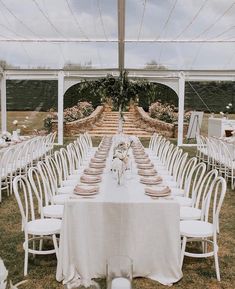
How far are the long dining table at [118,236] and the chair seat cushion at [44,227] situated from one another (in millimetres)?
252

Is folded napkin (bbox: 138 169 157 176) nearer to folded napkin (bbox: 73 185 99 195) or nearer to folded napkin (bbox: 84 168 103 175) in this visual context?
folded napkin (bbox: 84 168 103 175)

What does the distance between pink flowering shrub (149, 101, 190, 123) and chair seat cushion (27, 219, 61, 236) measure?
14.2m

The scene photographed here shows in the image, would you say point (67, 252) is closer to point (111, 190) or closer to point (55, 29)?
point (111, 190)

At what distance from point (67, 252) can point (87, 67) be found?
39.4 feet

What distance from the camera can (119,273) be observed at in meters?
1.82

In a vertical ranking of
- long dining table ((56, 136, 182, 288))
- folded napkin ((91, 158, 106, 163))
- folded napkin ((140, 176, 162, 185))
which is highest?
folded napkin ((91, 158, 106, 163))

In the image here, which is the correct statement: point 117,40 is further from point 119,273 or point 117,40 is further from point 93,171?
point 119,273

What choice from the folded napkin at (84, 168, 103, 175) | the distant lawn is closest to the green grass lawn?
the folded napkin at (84, 168, 103, 175)

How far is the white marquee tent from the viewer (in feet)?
32.9

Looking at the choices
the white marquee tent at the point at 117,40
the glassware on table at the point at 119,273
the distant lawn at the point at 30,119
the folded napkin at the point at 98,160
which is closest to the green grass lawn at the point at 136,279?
the folded napkin at the point at 98,160

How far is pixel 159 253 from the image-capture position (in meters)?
3.77

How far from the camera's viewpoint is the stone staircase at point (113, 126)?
18.6 meters

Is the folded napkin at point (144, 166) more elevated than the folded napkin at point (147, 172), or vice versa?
the folded napkin at point (144, 166)

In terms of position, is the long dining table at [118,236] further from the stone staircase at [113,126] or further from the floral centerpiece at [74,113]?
the stone staircase at [113,126]
